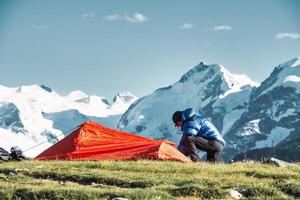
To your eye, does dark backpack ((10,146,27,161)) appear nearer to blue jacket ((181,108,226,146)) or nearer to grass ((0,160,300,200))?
grass ((0,160,300,200))

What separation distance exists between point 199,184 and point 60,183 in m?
4.28

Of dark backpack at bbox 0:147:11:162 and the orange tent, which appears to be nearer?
the orange tent

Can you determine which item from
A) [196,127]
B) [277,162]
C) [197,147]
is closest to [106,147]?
[197,147]

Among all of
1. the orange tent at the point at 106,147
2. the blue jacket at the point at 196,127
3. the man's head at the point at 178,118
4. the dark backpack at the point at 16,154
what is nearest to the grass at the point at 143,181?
the orange tent at the point at 106,147

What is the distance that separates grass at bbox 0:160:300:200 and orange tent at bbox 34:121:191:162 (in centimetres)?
336

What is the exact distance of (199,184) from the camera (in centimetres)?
1722

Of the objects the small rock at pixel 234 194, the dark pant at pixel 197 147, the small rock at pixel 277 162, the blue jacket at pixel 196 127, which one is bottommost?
the small rock at pixel 277 162

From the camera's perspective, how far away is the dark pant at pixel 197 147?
26.5 m

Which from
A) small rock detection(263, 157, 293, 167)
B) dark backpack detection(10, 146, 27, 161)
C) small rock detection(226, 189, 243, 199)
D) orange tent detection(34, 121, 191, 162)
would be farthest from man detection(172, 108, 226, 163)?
small rock detection(226, 189, 243, 199)

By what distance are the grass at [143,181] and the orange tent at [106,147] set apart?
3.36m

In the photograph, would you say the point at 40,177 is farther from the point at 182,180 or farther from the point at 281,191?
the point at 281,191

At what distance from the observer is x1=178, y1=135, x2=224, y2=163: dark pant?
2655 cm

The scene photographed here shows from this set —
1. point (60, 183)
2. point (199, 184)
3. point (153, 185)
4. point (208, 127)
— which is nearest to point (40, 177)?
point (60, 183)

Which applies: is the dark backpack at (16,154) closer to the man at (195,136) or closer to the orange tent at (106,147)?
the orange tent at (106,147)
